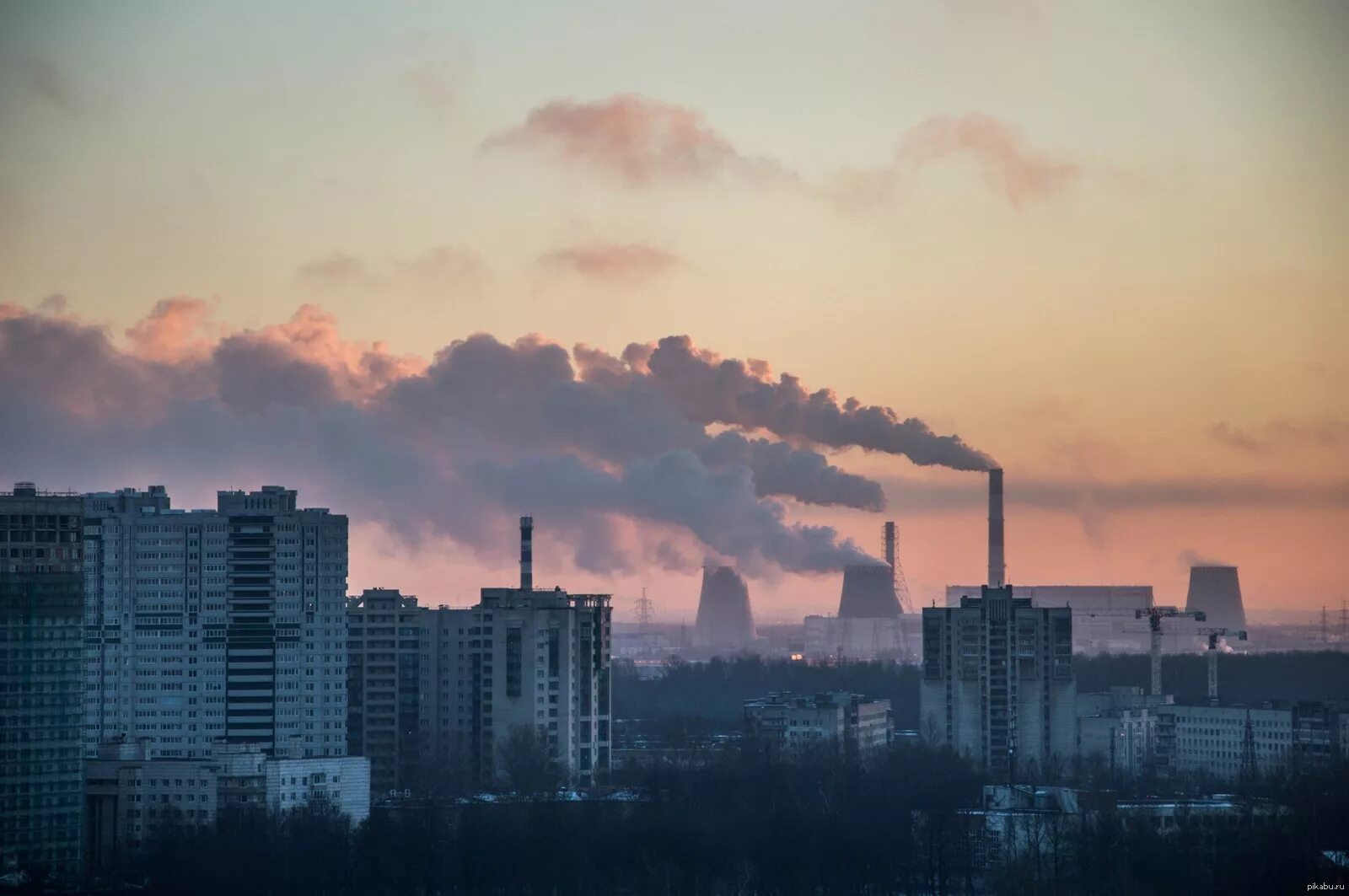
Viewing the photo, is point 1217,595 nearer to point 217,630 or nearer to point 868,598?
point 868,598

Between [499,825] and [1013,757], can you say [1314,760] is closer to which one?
[1013,757]

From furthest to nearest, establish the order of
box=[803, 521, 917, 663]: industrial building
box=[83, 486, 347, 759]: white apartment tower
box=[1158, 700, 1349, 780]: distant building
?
box=[803, 521, 917, 663]: industrial building → box=[1158, 700, 1349, 780]: distant building → box=[83, 486, 347, 759]: white apartment tower

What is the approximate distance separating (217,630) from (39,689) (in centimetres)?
849

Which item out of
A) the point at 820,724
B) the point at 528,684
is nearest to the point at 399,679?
the point at 528,684

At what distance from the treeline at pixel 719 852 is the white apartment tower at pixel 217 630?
3.67 m

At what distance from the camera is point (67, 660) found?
43625 millimetres

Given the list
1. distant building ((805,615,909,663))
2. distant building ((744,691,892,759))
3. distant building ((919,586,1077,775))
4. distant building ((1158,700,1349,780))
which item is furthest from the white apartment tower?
distant building ((805,615,909,663))

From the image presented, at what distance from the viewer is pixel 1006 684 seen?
63406 mm

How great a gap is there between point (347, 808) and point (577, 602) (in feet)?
48.3

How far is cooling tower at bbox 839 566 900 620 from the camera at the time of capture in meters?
108

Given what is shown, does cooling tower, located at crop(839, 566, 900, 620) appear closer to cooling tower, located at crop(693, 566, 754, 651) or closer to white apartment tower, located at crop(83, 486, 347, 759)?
cooling tower, located at crop(693, 566, 754, 651)

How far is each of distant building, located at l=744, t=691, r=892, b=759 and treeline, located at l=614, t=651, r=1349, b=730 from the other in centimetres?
870

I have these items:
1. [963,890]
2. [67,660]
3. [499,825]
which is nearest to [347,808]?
[499,825]

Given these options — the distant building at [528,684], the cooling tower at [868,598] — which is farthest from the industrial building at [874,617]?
the distant building at [528,684]
